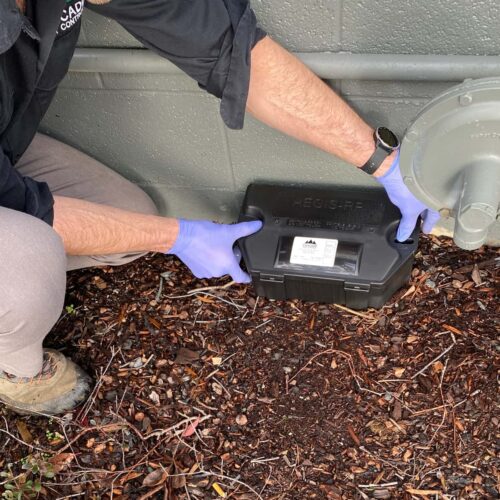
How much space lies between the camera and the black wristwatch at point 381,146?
5.33ft

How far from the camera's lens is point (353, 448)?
1.67 m

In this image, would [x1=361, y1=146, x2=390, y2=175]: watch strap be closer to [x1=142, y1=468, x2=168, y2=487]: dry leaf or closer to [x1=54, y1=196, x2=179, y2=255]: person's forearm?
[x1=54, y1=196, x2=179, y2=255]: person's forearm

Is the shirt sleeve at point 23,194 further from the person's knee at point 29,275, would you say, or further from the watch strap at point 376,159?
the watch strap at point 376,159

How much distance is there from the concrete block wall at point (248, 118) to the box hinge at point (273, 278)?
313mm

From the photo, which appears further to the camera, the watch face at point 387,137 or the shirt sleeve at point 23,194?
the watch face at point 387,137

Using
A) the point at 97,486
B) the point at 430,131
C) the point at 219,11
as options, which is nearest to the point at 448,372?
the point at 430,131

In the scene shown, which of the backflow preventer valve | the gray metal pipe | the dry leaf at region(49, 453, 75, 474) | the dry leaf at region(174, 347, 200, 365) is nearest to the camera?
the backflow preventer valve

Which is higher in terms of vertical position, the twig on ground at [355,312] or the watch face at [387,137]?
the watch face at [387,137]

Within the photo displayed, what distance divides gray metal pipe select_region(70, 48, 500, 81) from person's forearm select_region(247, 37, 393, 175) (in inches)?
2.0

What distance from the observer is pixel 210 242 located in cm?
182

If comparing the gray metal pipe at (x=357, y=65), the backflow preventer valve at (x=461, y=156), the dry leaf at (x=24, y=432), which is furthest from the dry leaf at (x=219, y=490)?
the gray metal pipe at (x=357, y=65)

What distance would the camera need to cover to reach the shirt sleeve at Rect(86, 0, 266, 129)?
4.56 ft

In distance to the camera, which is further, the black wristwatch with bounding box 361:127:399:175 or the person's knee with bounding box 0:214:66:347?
the black wristwatch with bounding box 361:127:399:175

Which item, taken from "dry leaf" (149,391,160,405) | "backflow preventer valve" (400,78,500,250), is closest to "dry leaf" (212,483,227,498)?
"dry leaf" (149,391,160,405)
